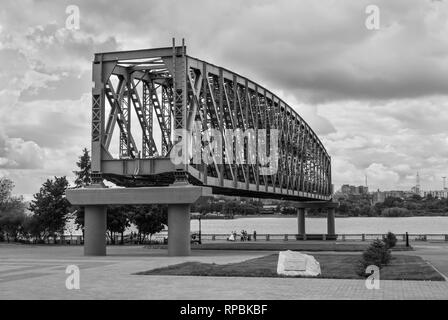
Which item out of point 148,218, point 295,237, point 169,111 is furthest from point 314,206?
point 169,111

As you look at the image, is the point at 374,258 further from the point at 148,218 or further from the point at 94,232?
the point at 148,218

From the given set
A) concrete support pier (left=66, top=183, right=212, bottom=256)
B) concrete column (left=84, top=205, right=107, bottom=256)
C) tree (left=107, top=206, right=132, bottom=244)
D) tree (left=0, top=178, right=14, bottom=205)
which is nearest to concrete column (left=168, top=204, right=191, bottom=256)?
concrete support pier (left=66, top=183, right=212, bottom=256)

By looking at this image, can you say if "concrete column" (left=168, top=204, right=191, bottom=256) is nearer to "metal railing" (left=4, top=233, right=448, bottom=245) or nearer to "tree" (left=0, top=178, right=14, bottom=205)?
"metal railing" (left=4, top=233, right=448, bottom=245)

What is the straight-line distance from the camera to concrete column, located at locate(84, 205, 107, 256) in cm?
4175

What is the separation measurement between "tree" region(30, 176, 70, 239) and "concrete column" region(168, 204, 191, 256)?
34.7 metres

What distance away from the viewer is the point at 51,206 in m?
70.8

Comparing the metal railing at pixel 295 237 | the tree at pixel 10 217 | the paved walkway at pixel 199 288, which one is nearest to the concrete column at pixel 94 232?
the paved walkway at pixel 199 288

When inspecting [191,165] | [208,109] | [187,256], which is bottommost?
[187,256]

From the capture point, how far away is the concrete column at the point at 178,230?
39312 mm

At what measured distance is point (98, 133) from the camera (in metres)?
42.1

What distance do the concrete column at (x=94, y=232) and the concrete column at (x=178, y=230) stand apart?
216 inches
